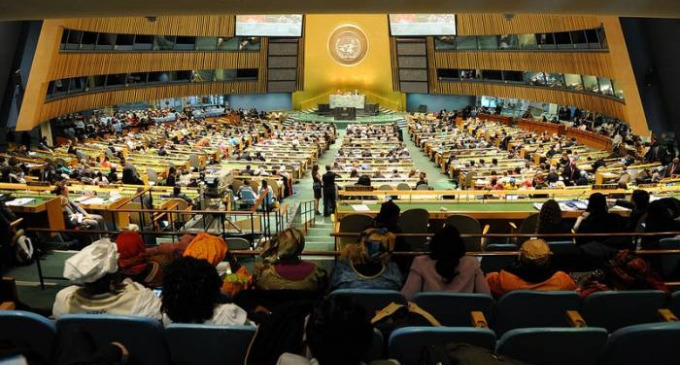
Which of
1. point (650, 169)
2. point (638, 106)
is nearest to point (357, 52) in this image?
point (638, 106)

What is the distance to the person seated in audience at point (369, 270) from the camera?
368 centimetres

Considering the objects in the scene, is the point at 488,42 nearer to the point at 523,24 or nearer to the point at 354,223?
the point at 523,24

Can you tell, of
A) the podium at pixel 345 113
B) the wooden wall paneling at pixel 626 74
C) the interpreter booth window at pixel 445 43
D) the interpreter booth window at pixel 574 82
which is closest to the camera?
the wooden wall paneling at pixel 626 74

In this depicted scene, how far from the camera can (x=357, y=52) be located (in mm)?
39594

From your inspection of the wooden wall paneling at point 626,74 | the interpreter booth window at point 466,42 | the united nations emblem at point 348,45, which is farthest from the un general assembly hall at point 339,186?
the interpreter booth window at point 466,42

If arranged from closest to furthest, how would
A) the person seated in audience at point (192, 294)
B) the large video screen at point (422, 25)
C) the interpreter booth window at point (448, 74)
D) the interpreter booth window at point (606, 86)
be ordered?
the person seated in audience at point (192, 294), the interpreter booth window at point (606, 86), the large video screen at point (422, 25), the interpreter booth window at point (448, 74)

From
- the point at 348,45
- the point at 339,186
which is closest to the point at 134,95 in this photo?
the point at 348,45

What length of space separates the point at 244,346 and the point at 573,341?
6.23ft

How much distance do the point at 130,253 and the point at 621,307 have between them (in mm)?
3679

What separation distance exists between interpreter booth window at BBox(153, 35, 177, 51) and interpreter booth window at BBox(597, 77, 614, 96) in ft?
77.2

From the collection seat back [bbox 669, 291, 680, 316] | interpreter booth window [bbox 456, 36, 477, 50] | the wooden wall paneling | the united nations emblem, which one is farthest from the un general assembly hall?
interpreter booth window [bbox 456, 36, 477, 50]

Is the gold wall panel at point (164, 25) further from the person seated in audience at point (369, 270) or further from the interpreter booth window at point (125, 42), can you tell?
the person seated in audience at point (369, 270)

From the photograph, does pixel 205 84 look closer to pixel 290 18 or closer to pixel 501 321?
pixel 290 18

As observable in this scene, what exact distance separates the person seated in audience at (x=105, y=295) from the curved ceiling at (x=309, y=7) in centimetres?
406
